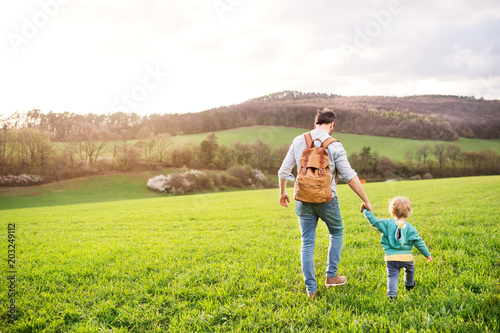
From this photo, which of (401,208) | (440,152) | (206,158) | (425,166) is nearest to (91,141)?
(206,158)

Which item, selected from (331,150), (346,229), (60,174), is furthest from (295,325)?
(60,174)

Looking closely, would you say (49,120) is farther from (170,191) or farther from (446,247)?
(446,247)

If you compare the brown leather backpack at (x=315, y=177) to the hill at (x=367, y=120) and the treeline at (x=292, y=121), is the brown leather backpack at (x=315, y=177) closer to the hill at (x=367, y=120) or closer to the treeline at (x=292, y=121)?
the treeline at (x=292, y=121)

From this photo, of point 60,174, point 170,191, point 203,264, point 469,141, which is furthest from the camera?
point 469,141

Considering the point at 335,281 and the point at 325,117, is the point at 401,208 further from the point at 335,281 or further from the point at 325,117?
the point at 325,117

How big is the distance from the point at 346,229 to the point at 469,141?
9937cm

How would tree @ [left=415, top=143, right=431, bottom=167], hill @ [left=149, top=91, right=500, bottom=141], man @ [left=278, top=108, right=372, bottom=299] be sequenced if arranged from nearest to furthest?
1. man @ [left=278, top=108, right=372, bottom=299]
2. tree @ [left=415, top=143, right=431, bottom=167]
3. hill @ [left=149, top=91, right=500, bottom=141]

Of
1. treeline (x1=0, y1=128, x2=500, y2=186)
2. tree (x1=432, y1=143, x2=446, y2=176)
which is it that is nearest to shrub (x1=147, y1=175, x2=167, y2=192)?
treeline (x1=0, y1=128, x2=500, y2=186)

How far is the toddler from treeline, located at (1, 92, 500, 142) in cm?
6521

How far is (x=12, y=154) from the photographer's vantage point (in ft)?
157

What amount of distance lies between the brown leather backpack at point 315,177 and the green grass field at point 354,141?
71.8 metres

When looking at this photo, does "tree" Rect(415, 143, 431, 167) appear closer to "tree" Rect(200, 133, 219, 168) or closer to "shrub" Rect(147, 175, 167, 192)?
"tree" Rect(200, 133, 219, 168)

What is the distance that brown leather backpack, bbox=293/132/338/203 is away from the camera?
3.96m

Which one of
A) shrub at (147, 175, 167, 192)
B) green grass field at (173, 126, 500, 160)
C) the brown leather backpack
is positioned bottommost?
shrub at (147, 175, 167, 192)
